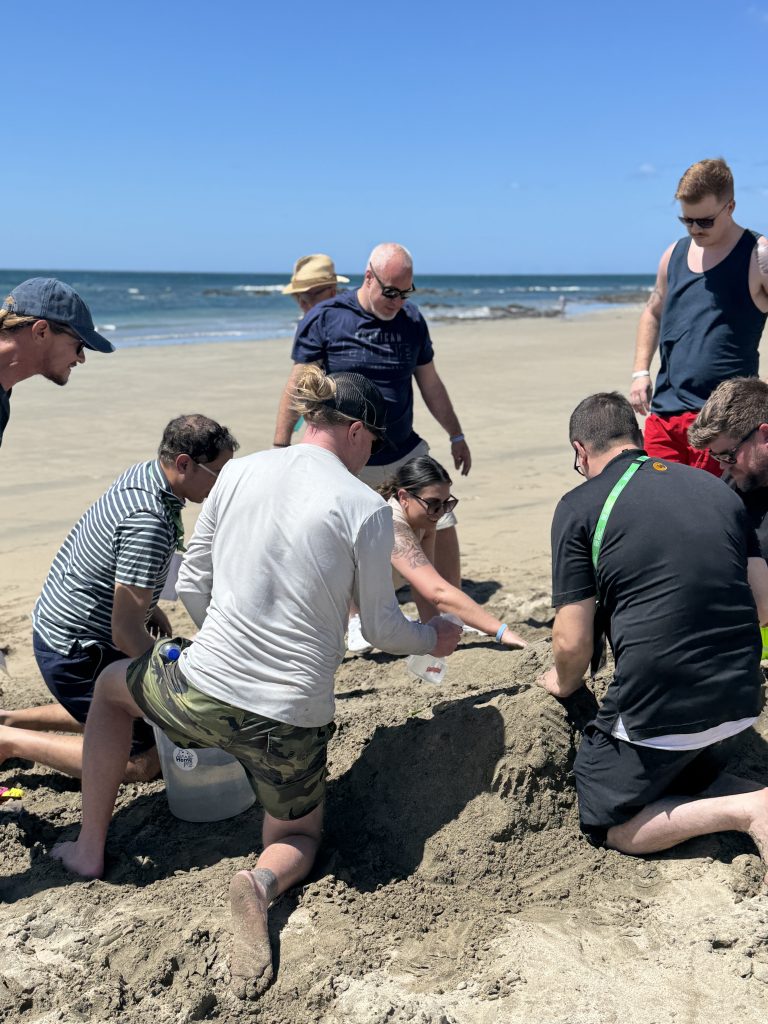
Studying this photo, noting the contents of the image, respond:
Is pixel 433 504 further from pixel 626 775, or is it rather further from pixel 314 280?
pixel 314 280

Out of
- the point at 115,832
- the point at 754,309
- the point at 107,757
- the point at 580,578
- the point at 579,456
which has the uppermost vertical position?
the point at 754,309

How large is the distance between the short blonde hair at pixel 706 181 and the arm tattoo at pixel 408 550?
1971mm

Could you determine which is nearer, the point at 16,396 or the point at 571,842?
the point at 571,842

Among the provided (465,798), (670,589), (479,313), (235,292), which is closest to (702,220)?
(670,589)

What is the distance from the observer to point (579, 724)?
3447mm

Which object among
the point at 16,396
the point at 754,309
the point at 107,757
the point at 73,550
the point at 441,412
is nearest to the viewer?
the point at 107,757

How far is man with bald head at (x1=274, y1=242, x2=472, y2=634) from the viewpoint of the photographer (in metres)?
5.01

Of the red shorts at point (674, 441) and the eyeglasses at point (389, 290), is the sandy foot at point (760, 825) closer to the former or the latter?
the red shorts at point (674, 441)

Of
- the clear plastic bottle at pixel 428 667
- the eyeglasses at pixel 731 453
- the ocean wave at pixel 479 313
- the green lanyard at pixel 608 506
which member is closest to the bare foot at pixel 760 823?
the green lanyard at pixel 608 506

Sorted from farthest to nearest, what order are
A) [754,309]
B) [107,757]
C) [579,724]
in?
[754,309]
[579,724]
[107,757]

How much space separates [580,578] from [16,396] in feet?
38.8

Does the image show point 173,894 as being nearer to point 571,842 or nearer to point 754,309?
point 571,842

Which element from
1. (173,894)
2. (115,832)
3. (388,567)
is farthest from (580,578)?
(115,832)

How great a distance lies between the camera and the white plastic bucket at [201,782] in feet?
11.4
